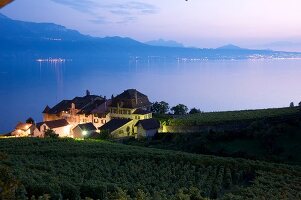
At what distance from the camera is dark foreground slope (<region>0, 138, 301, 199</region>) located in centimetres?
1731

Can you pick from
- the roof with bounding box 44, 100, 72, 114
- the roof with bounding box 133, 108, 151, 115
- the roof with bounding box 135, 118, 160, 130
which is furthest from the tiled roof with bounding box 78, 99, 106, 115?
the roof with bounding box 135, 118, 160, 130

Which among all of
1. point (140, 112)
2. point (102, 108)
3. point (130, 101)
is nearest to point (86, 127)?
point (102, 108)

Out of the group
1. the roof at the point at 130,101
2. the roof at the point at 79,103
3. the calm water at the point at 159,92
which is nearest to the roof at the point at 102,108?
the roof at the point at 79,103

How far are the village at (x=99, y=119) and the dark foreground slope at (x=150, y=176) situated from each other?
20.0 metres

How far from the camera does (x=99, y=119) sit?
61.9 metres

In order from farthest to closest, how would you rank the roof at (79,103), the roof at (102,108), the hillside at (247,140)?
the roof at (79,103), the roof at (102,108), the hillside at (247,140)

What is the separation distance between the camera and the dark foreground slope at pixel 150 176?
1731cm

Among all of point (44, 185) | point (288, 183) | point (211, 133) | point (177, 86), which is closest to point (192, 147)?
point (211, 133)

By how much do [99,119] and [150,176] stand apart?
39436 millimetres

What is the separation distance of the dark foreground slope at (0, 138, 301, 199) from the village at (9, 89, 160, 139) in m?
20.0

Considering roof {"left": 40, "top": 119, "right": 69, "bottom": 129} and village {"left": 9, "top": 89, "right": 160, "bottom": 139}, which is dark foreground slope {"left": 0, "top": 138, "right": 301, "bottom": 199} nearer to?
village {"left": 9, "top": 89, "right": 160, "bottom": 139}

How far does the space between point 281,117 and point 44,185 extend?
30.3 metres

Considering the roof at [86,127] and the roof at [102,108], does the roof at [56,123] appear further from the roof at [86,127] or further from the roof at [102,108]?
the roof at [102,108]

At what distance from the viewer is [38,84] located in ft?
480
